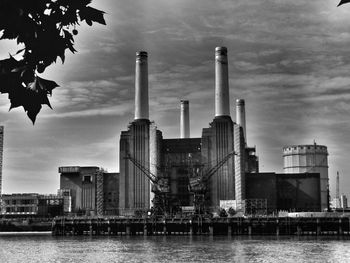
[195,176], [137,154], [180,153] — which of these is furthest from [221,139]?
[137,154]

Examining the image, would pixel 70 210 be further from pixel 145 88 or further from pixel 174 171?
pixel 145 88

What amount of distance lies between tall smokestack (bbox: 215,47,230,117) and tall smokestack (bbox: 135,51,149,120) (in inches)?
693

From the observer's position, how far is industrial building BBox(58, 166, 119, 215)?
158m

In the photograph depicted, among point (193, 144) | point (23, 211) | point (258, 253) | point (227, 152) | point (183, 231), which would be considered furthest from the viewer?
point (23, 211)

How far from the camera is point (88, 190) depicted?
6531 inches

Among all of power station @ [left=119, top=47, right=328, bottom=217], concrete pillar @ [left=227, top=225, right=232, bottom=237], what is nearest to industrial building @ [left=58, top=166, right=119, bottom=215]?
power station @ [left=119, top=47, right=328, bottom=217]

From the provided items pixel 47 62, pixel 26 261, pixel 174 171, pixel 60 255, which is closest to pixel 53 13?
pixel 47 62

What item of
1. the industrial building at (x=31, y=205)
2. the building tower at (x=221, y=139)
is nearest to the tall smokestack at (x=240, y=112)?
the building tower at (x=221, y=139)

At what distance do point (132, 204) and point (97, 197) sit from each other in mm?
12898

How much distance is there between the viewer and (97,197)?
158 m

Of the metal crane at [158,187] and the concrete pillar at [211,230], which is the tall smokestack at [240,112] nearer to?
the metal crane at [158,187]

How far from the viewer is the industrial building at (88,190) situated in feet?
519

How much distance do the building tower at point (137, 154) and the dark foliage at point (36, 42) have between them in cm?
14223

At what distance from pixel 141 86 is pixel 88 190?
36719mm
